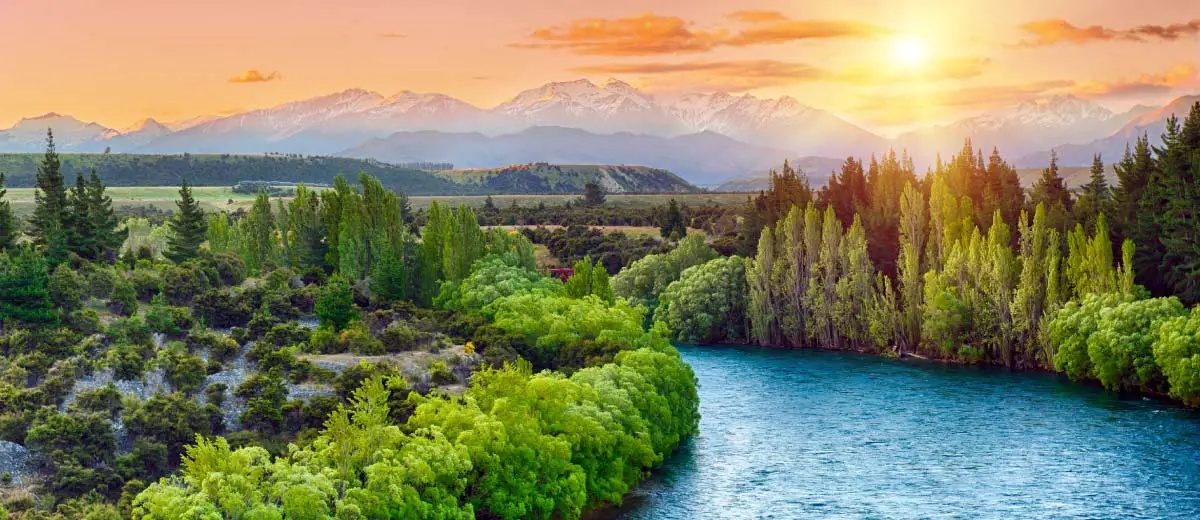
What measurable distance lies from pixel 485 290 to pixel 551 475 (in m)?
42.3

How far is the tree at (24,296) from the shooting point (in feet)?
234

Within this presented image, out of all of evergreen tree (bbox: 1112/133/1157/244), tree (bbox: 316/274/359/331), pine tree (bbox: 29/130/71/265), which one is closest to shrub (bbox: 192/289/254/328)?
tree (bbox: 316/274/359/331)

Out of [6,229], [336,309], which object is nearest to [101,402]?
[336,309]

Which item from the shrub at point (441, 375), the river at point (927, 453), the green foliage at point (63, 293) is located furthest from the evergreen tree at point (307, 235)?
the shrub at point (441, 375)

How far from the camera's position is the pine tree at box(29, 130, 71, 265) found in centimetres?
8356

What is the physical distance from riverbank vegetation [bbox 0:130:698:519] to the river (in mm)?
4589

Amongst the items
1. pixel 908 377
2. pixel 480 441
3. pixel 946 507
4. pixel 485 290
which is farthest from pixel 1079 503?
pixel 485 290

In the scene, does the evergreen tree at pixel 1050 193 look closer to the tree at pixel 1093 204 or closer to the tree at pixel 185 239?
the tree at pixel 1093 204

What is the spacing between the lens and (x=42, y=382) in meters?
64.3

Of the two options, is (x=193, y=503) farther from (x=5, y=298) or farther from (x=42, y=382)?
(x=5, y=298)

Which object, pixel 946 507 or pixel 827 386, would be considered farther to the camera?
pixel 827 386

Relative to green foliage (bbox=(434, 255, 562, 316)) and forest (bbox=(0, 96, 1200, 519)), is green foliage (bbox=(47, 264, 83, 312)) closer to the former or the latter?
forest (bbox=(0, 96, 1200, 519))

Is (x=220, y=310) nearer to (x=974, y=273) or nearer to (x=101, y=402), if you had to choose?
(x=101, y=402)

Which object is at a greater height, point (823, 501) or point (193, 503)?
point (193, 503)
